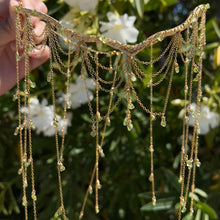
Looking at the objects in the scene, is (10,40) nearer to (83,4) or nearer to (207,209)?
(83,4)

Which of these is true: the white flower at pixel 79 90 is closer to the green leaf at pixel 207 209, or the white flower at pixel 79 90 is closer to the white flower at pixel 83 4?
the white flower at pixel 83 4

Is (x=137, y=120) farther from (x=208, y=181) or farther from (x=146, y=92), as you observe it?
(x=208, y=181)

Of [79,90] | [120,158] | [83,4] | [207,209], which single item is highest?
[83,4]

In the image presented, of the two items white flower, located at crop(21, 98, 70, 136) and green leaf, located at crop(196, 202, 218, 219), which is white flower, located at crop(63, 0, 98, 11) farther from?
green leaf, located at crop(196, 202, 218, 219)

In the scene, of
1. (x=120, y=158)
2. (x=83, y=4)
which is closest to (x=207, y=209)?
(x=120, y=158)

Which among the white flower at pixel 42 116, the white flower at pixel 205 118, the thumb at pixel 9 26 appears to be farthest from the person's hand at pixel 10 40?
the white flower at pixel 205 118

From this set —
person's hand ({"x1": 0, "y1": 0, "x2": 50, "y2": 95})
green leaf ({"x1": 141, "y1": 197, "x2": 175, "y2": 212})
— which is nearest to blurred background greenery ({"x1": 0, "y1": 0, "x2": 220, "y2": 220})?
green leaf ({"x1": 141, "y1": 197, "x2": 175, "y2": 212})

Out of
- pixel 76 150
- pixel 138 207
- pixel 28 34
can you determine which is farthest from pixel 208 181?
pixel 28 34
